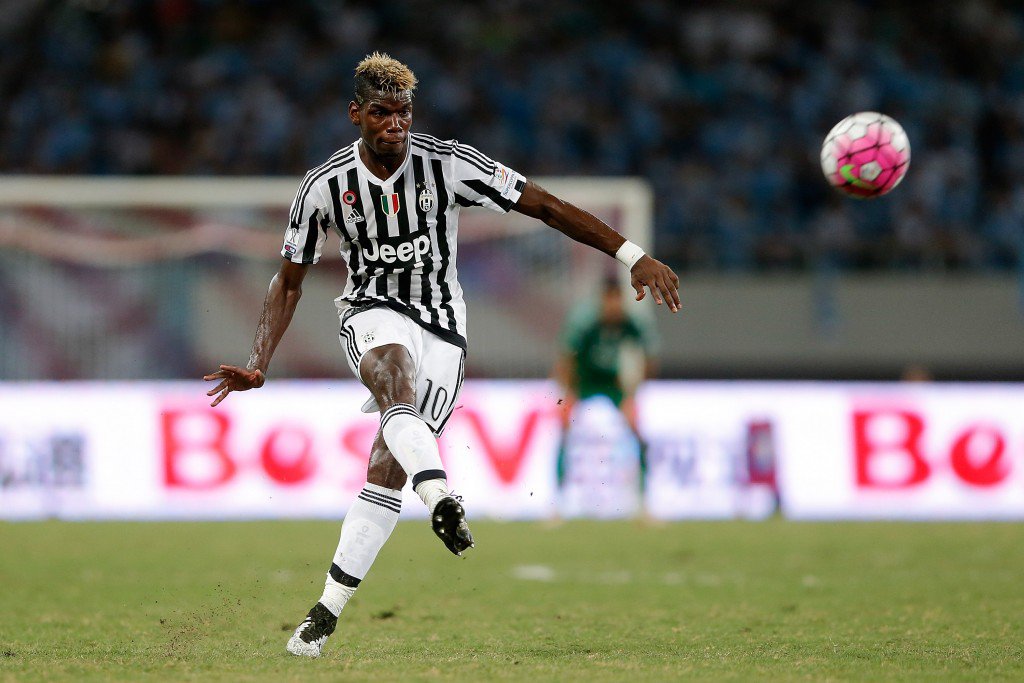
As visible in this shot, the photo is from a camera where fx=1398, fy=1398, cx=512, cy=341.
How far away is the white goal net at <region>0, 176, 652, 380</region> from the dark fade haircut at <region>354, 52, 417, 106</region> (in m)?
7.68

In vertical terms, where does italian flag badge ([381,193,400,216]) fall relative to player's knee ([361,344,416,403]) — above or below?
above

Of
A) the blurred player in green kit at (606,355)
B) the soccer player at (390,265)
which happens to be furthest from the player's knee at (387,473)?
the blurred player in green kit at (606,355)

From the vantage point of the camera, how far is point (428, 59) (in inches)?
723

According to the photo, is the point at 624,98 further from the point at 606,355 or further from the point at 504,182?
the point at 504,182

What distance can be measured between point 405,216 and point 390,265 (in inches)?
8.1

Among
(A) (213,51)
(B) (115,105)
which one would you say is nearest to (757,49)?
(A) (213,51)

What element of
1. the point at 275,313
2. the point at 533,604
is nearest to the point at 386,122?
the point at 275,313

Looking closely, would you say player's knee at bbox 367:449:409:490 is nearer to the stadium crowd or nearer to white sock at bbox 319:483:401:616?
white sock at bbox 319:483:401:616

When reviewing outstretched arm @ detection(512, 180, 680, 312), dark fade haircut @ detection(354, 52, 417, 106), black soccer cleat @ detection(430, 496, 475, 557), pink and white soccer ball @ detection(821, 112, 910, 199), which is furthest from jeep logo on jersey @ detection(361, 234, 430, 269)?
pink and white soccer ball @ detection(821, 112, 910, 199)

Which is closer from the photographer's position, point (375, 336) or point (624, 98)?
point (375, 336)

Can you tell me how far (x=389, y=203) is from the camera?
5508 millimetres

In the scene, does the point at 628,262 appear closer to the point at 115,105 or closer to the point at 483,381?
the point at 483,381

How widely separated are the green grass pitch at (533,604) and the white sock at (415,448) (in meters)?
0.64

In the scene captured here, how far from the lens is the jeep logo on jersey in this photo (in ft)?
18.2
